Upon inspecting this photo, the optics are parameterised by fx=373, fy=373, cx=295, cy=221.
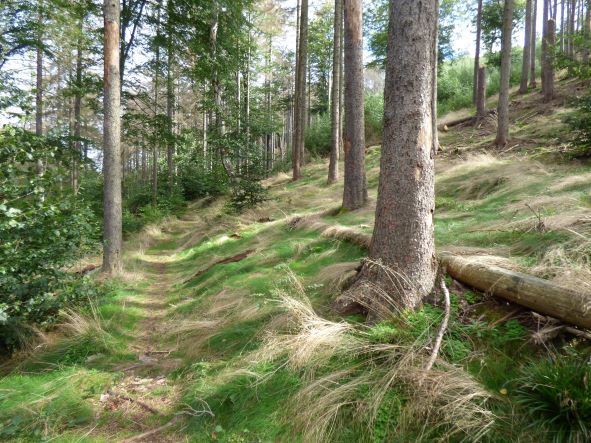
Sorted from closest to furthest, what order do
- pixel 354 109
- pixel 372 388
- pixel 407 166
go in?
1. pixel 372 388
2. pixel 407 166
3. pixel 354 109

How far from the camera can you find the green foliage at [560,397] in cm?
191

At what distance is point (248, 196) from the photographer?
12.8 m

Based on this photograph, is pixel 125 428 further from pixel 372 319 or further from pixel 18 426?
pixel 372 319

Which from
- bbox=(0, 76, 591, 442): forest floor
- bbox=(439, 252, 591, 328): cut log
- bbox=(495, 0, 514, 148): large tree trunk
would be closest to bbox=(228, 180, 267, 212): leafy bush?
bbox=(0, 76, 591, 442): forest floor

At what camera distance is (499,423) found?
209cm

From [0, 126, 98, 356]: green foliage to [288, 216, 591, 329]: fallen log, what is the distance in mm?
4644

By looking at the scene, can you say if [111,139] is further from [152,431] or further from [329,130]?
[329,130]

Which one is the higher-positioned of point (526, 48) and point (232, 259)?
point (526, 48)

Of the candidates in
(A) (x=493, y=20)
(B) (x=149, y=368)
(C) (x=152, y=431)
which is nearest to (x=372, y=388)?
(C) (x=152, y=431)

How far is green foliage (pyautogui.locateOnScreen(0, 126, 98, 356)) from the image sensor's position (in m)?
4.54

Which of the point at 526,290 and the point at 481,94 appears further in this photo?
the point at 481,94

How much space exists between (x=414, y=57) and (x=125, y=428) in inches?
159

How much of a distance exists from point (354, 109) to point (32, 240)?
6.60 meters

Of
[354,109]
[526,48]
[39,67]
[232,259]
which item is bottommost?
[232,259]
